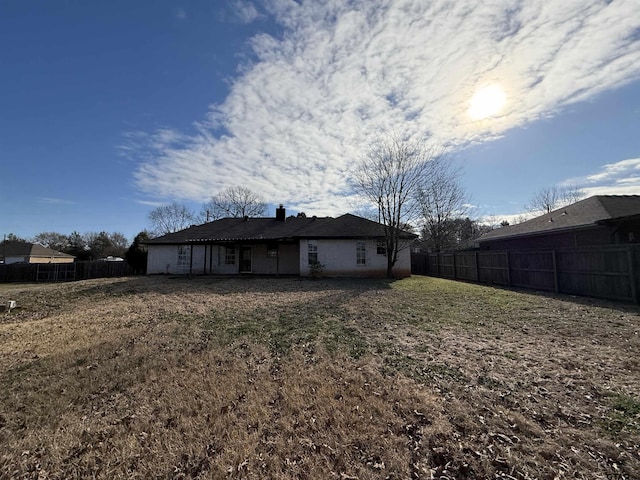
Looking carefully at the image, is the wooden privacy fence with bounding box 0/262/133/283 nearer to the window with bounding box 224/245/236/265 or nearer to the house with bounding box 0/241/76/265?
the window with bounding box 224/245/236/265

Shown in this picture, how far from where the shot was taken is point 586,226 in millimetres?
13625

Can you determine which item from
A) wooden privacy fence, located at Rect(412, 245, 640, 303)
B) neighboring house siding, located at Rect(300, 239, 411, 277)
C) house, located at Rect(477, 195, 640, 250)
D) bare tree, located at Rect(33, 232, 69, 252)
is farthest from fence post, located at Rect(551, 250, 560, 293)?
bare tree, located at Rect(33, 232, 69, 252)

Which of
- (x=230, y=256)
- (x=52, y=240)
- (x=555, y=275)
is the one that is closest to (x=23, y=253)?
(x=52, y=240)

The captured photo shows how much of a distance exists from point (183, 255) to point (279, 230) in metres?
7.26

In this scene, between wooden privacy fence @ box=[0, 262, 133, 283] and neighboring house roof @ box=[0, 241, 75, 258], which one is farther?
neighboring house roof @ box=[0, 241, 75, 258]

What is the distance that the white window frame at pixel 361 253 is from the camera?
799 inches

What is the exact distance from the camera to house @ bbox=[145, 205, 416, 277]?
66.0 feet

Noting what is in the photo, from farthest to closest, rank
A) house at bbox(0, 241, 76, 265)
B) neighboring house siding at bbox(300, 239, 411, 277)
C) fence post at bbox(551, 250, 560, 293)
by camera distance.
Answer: house at bbox(0, 241, 76, 265) → neighboring house siding at bbox(300, 239, 411, 277) → fence post at bbox(551, 250, 560, 293)

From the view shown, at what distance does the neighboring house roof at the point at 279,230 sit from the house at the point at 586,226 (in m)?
6.89

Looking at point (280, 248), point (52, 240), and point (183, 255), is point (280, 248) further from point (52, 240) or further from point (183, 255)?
point (52, 240)

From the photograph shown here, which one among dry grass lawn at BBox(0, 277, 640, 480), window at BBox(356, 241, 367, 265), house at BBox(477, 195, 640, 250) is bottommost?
dry grass lawn at BBox(0, 277, 640, 480)

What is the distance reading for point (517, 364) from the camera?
190 inches

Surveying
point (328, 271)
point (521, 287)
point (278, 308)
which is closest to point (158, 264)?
point (328, 271)

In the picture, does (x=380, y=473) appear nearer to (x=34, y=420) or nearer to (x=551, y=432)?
(x=551, y=432)
